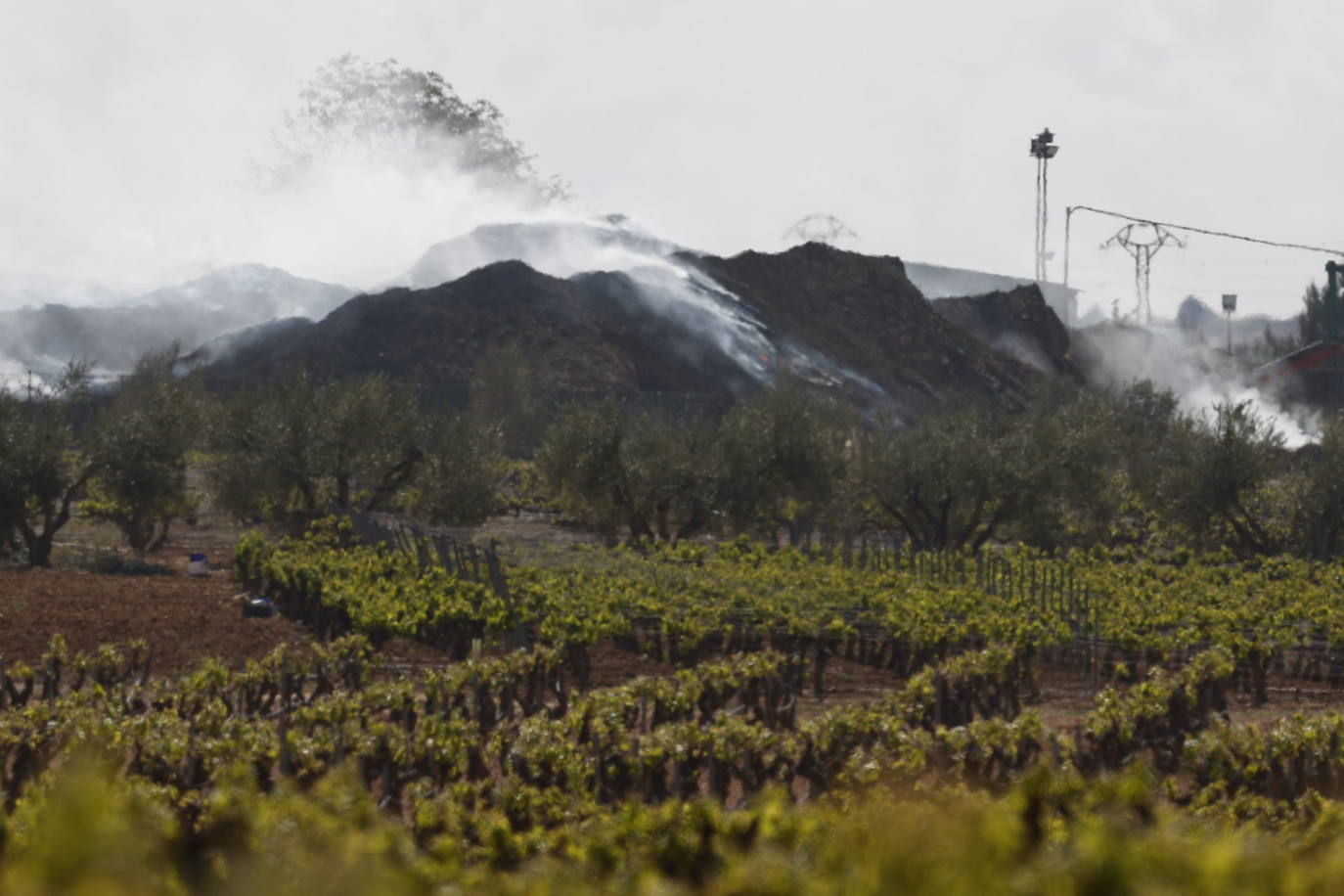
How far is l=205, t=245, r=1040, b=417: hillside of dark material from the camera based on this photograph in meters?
97.3

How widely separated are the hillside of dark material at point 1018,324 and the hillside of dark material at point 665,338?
12.5m

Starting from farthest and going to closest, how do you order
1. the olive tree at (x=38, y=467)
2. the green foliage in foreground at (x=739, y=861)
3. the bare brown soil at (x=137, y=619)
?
the olive tree at (x=38, y=467), the bare brown soil at (x=137, y=619), the green foliage in foreground at (x=739, y=861)

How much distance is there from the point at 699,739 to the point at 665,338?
303 feet

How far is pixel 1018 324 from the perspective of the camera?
442 ft

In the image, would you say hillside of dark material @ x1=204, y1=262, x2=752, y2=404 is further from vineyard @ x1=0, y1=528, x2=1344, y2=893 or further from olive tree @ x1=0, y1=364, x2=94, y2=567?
vineyard @ x1=0, y1=528, x2=1344, y2=893

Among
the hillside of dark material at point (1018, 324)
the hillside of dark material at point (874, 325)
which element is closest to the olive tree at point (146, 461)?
the hillside of dark material at point (874, 325)

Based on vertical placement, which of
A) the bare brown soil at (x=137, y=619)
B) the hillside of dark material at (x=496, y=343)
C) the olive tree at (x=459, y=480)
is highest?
the hillside of dark material at (x=496, y=343)

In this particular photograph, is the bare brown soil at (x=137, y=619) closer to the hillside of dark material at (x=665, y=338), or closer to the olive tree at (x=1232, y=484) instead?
the olive tree at (x=1232, y=484)

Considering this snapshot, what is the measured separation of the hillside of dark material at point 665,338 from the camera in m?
97.3

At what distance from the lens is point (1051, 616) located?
93.1 ft

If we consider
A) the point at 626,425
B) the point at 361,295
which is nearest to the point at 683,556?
the point at 626,425

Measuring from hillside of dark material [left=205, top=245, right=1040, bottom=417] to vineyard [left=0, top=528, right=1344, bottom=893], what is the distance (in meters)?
53.6

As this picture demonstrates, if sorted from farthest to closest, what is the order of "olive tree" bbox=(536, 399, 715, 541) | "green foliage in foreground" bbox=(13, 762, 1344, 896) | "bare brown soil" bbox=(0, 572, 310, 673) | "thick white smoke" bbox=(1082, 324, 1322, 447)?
"thick white smoke" bbox=(1082, 324, 1322, 447) → "olive tree" bbox=(536, 399, 715, 541) → "bare brown soil" bbox=(0, 572, 310, 673) → "green foliage in foreground" bbox=(13, 762, 1344, 896)

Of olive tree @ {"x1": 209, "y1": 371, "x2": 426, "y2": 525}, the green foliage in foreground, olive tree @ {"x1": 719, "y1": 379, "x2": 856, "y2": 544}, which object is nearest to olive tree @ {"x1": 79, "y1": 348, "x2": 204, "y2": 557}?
olive tree @ {"x1": 209, "y1": 371, "x2": 426, "y2": 525}
